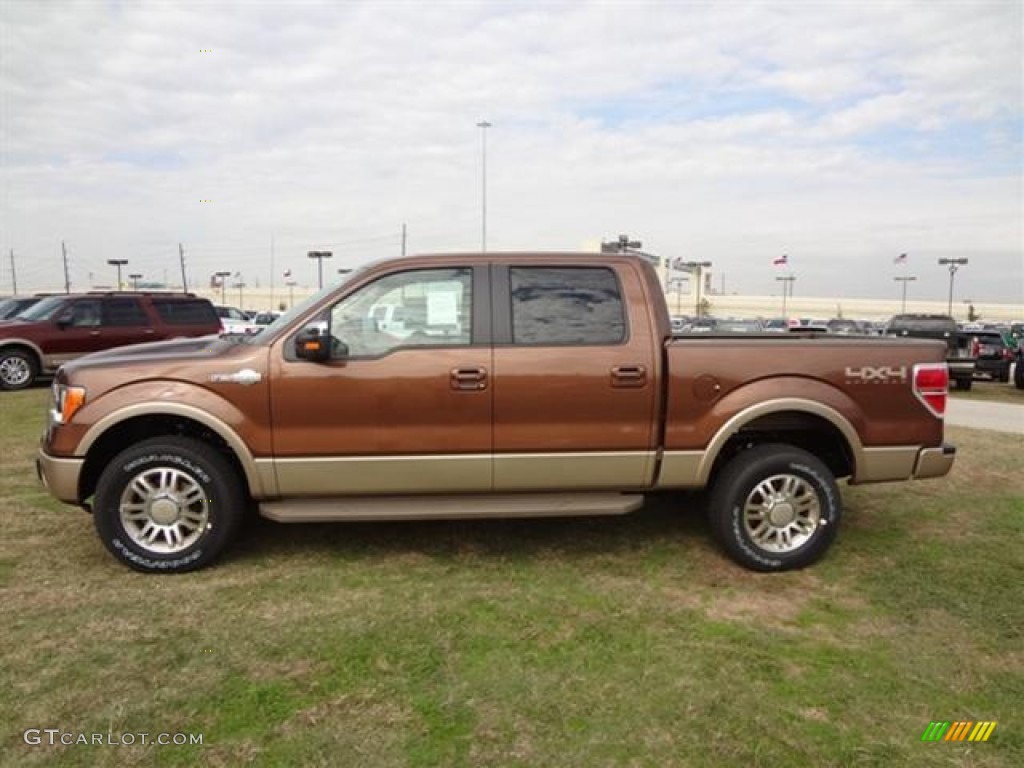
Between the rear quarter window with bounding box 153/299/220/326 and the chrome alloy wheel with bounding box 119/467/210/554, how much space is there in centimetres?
1019

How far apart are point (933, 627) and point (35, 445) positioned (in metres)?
8.08

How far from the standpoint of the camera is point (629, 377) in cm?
439

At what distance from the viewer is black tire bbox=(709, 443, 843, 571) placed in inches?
177

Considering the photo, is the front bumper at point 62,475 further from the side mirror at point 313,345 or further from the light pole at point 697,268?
the light pole at point 697,268

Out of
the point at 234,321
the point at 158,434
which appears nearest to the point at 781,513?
the point at 158,434

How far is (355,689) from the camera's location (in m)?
3.16

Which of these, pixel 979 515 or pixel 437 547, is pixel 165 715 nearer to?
pixel 437 547

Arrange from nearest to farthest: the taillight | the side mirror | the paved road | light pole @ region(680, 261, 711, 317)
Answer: the side mirror, the taillight, the paved road, light pole @ region(680, 261, 711, 317)

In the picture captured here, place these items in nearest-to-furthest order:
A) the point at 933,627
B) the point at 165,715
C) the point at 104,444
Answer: the point at 165,715, the point at 933,627, the point at 104,444

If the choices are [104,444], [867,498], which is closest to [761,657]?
[867,498]

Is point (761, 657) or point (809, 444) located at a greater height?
point (809, 444)

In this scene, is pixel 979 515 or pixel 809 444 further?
pixel 979 515

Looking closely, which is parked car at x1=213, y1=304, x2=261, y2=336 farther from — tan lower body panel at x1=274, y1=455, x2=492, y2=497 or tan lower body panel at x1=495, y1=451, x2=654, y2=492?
tan lower body panel at x1=495, y1=451, x2=654, y2=492

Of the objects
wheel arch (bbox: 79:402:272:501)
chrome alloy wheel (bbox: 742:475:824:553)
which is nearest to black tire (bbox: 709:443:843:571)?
chrome alloy wheel (bbox: 742:475:824:553)
